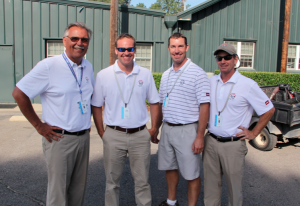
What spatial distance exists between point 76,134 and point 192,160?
1.42 metres

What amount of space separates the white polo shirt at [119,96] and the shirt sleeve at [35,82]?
0.61m

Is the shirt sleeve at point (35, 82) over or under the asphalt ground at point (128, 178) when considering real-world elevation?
over

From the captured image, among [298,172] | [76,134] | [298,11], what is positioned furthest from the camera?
[298,11]

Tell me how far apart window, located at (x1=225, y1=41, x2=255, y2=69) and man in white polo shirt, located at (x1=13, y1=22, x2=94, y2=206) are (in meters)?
12.6

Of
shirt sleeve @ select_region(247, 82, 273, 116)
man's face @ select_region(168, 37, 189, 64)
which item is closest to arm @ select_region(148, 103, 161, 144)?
man's face @ select_region(168, 37, 189, 64)

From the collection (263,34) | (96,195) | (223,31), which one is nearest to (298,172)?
(96,195)

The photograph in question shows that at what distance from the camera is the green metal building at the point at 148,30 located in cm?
1155

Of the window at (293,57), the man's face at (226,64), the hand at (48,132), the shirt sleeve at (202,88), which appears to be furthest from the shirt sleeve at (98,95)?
the window at (293,57)

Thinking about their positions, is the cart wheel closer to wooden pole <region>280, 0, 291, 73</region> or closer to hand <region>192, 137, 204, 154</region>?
hand <region>192, 137, 204, 154</region>

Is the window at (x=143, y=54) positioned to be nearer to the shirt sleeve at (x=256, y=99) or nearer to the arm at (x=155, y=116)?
the arm at (x=155, y=116)

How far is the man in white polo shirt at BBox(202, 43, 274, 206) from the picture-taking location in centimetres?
290

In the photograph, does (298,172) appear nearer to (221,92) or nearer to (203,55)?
(221,92)

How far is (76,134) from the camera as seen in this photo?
2.76 m

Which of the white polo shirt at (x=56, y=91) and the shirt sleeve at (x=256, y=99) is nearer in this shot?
the white polo shirt at (x=56, y=91)
